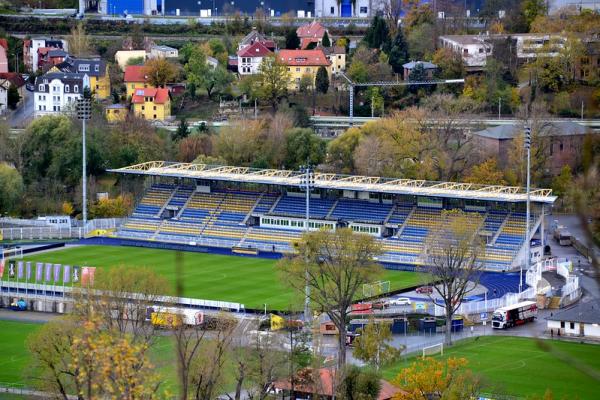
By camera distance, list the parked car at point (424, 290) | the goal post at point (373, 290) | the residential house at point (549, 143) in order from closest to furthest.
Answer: the goal post at point (373, 290) → the parked car at point (424, 290) → the residential house at point (549, 143)

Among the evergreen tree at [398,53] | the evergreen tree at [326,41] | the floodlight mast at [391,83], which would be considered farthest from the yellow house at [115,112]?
the evergreen tree at [398,53]

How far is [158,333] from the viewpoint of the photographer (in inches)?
1314

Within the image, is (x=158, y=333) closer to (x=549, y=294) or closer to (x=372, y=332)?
(x=372, y=332)

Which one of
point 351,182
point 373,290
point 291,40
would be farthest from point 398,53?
point 373,290

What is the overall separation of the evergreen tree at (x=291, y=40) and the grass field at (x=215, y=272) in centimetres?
2836

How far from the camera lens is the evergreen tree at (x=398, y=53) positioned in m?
67.0

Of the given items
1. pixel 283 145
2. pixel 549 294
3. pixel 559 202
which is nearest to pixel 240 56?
pixel 283 145

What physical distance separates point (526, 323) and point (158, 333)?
945 centimetres

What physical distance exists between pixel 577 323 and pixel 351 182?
553 inches

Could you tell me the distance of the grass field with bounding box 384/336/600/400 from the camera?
28.7 m

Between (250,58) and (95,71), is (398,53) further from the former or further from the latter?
(95,71)

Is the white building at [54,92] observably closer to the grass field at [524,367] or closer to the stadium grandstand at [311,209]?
the stadium grandstand at [311,209]

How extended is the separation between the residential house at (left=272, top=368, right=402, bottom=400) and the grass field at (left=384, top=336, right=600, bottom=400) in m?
2.28

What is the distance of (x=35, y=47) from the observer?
241 ft
